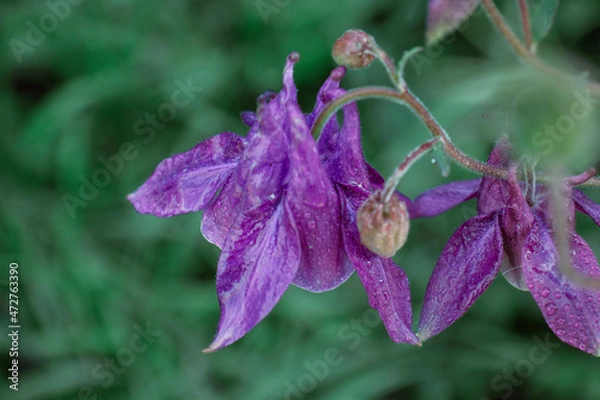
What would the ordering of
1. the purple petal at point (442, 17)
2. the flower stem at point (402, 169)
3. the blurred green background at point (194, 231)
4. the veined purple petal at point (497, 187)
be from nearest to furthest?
the purple petal at point (442, 17)
the flower stem at point (402, 169)
the veined purple petal at point (497, 187)
the blurred green background at point (194, 231)

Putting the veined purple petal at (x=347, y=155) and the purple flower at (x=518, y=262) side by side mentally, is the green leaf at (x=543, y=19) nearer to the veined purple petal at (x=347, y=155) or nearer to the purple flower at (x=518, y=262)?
the purple flower at (x=518, y=262)

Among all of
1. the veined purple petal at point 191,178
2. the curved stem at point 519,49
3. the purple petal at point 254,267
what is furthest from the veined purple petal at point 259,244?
the curved stem at point 519,49

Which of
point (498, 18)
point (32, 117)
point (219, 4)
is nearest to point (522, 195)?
point (498, 18)

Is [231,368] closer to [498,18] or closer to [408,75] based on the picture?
[408,75]

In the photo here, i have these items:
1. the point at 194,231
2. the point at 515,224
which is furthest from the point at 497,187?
the point at 194,231

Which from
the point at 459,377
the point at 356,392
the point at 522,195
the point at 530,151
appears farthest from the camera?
the point at 459,377

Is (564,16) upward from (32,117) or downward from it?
downward
